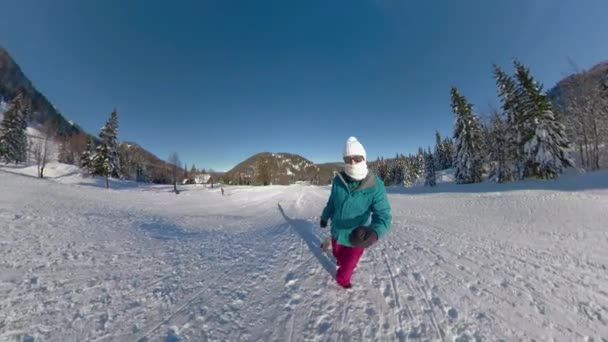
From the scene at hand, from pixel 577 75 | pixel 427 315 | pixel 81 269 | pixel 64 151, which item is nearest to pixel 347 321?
pixel 427 315

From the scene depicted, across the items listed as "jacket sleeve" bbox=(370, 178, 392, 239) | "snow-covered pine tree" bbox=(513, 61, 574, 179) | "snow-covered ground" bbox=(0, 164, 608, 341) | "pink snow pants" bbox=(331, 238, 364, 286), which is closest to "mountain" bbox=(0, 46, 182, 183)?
"snow-covered ground" bbox=(0, 164, 608, 341)

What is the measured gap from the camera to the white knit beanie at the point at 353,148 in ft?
10.3

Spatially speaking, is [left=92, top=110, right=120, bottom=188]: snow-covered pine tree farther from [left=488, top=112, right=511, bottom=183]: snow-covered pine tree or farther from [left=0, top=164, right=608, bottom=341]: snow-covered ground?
[left=488, top=112, right=511, bottom=183]: snow-covered pine tree

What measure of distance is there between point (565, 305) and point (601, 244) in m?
5.78

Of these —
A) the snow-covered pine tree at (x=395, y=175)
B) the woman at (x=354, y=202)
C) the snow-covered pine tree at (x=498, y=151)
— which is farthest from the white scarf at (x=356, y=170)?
the snow-covered pine tree at (x=395, y=175)

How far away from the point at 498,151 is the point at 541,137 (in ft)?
36.6

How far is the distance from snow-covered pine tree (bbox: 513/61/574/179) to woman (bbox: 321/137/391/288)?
2997 centimetres

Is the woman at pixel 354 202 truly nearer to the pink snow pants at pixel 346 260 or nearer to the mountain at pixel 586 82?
the pink snow pants at pixel 346 260

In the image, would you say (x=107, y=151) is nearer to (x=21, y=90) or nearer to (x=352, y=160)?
(x=352, y=160)

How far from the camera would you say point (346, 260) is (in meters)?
3.38

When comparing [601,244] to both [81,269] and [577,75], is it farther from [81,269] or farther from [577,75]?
[577,75]

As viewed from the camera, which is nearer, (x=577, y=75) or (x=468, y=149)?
(x=577, y=75)

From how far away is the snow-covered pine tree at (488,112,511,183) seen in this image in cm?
3284

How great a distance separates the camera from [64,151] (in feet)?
240
